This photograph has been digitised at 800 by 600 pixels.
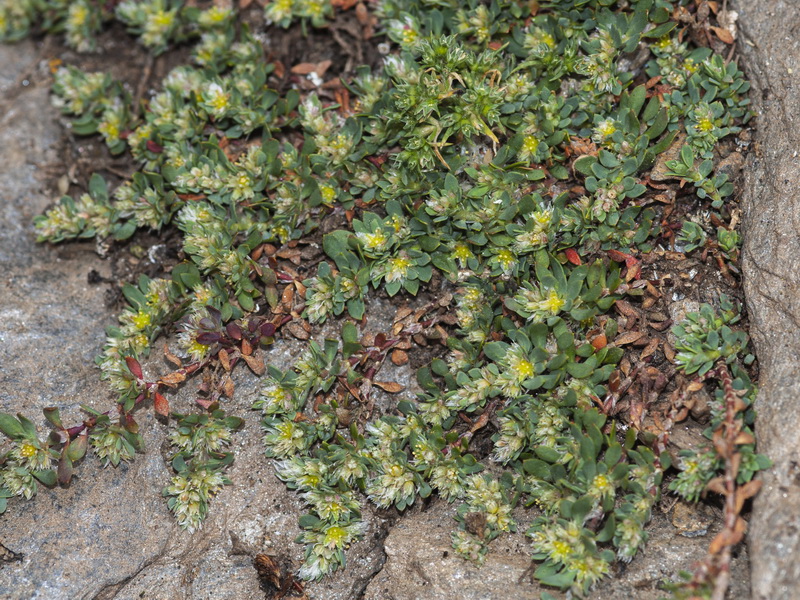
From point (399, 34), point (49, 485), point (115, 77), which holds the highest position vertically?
point (399, 34)

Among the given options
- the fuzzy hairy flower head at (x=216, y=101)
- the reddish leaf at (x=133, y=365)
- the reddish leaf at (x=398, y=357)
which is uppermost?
the fuzzy hairy flower head at (x=216, y=101)

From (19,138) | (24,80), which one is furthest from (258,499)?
(24,80)

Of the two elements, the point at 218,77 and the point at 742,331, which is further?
the point at 218,77

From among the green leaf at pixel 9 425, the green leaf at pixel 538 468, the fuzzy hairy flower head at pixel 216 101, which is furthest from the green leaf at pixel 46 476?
the green leaf at pixel 538 468

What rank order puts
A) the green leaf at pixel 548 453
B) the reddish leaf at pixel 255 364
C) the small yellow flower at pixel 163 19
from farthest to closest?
the small yellow flower at pixel 163 19 < the reddish leaf at pixel 255 364 < the green leaf at pixel 548 453

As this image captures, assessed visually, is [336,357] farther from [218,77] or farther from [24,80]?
[24,80]

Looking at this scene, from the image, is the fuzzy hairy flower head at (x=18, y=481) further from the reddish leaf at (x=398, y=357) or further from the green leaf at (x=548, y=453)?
the green leaf at (x=548, y=453)

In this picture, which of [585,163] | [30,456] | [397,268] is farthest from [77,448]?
[585,163]
